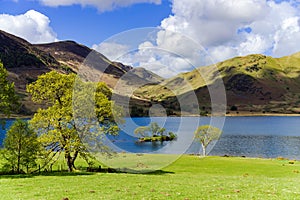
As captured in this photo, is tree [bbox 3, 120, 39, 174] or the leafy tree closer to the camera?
tree [bbox 3, 120, 39, 174]

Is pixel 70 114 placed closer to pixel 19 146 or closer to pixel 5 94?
pixel 19 146

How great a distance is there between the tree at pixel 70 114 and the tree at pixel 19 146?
57.7 inches

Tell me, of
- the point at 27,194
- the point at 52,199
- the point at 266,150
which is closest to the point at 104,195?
the point at 52,199

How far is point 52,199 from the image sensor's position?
20906 millimetres

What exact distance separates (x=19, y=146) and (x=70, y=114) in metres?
7.65

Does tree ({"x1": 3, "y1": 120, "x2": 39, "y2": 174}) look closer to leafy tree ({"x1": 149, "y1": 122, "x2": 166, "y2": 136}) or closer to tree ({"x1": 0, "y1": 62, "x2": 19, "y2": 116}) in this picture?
tree ({"x1": 0, "y1": 62, "x2": 19, "y2": 116})

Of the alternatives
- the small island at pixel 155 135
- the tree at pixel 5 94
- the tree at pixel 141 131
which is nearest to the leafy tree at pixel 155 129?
the small island at pixel 155 135

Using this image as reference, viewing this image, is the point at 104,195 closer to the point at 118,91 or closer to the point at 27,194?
the point at 27,194

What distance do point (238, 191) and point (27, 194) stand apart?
1659 cm

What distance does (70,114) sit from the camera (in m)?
41.4

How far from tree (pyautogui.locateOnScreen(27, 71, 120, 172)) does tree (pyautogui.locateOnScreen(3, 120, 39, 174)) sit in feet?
4.81

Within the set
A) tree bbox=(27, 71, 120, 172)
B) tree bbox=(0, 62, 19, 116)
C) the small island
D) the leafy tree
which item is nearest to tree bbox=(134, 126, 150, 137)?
the small island

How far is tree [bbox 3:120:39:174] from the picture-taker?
39531 mm

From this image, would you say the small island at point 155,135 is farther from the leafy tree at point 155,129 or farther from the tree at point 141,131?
the tree at point 141,131
